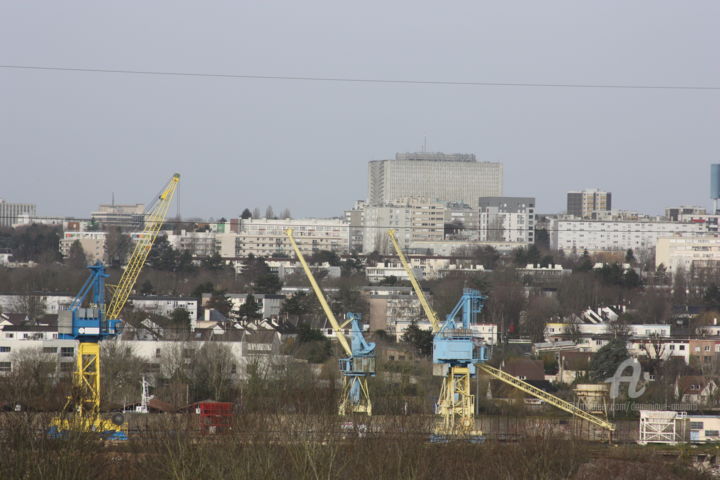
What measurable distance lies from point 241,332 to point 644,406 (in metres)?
14.7

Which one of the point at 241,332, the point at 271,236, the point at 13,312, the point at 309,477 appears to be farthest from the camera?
the point at 271,236

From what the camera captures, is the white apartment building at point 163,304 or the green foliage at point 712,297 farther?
the green foliage at point 712,297

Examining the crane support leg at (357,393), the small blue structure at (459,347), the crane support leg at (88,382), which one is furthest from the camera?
the crane support leg at (357,393)

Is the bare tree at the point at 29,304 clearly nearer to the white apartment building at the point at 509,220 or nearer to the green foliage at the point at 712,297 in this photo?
the green foliage at the point at 712,297

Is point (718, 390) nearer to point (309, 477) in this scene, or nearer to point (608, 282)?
point (309, 477)

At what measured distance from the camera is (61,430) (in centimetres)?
2159

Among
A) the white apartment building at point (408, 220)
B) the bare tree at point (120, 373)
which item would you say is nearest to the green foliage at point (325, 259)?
the white apartment building at point (408, 220)

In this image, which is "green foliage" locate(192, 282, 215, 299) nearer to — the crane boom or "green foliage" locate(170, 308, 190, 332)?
"green foliage" locate(170, 308, 190, 332)

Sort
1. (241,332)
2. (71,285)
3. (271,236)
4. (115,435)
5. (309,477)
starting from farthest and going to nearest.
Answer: (271,236), (71,285), (241,332), (115,435), (309,477)

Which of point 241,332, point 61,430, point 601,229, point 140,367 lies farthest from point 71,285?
point 601,229

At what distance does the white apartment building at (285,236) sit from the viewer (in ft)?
377

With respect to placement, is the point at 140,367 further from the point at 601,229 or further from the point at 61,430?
the point at 601,229

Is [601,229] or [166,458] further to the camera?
[601,229]

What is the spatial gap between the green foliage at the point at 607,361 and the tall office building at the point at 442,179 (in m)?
113
